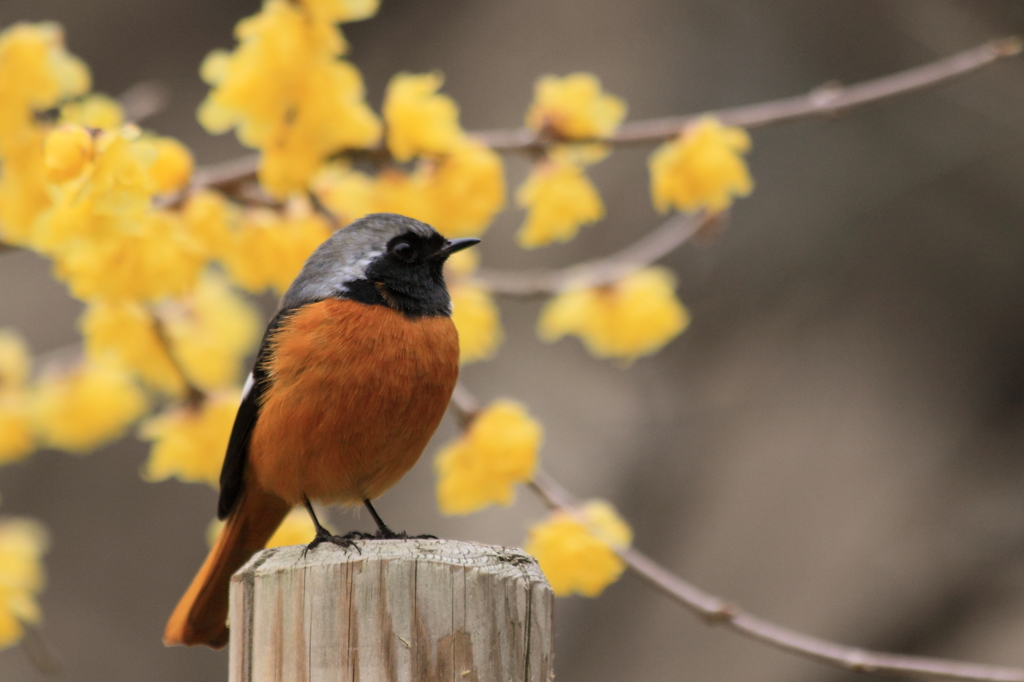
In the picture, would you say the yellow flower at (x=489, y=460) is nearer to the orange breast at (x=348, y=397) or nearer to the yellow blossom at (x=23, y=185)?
the orange breast at (x=348, y=397)

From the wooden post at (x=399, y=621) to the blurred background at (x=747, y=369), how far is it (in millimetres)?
4338

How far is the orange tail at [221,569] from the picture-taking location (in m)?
2.69

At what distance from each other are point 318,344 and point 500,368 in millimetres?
4068

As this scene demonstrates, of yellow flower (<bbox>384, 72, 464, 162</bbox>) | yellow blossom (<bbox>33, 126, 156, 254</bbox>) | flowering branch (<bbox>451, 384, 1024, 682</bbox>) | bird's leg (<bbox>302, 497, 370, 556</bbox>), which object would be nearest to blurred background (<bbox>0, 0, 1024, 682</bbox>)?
flowering branch (<bbox>451, 384, 1024, 682</bbox>)

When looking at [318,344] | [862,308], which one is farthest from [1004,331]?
[318,344]

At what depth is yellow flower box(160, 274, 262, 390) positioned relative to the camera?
3143 mm

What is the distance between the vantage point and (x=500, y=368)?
672 cm

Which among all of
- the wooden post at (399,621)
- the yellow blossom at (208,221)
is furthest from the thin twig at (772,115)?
the wooden post at (399,621)

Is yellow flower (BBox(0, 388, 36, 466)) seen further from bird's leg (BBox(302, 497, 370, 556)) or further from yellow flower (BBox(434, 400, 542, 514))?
yellow flower (BBox(434, 400, 542, 514))

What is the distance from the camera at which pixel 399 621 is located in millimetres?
1596

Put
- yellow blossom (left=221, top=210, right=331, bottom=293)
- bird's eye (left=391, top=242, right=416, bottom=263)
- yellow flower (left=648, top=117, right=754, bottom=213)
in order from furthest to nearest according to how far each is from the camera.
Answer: bird's eye (left=391, top=242, right=416, bottom=263)
yellow blossom (left=221, top=210, right=331, bottom=293)
yellow flower (left=648, top=117, right=754, bottom=213)

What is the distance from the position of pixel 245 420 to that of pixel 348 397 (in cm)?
38

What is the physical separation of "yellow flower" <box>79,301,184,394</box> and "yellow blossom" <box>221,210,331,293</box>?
0.88 ft

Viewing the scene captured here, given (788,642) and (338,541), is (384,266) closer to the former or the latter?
(338,541)
